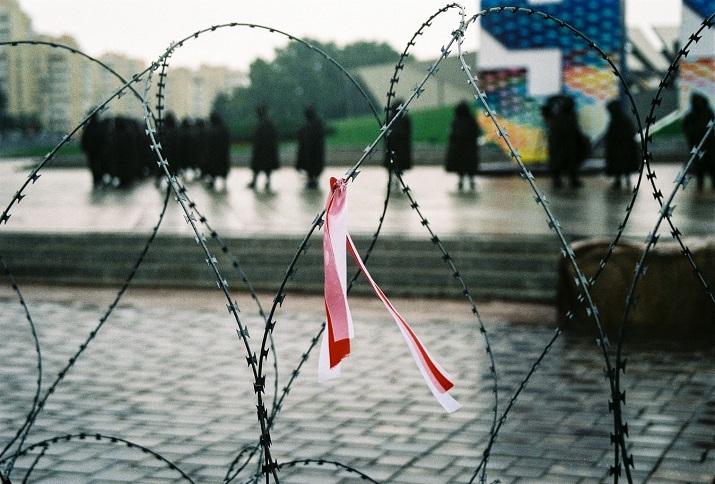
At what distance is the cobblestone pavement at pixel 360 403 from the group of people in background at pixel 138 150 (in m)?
14.6

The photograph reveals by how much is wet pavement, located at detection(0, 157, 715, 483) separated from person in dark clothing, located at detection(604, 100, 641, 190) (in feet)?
28.1

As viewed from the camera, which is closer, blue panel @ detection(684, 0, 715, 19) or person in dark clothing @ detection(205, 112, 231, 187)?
blue panel @ detection(684, 0, 715, 19)

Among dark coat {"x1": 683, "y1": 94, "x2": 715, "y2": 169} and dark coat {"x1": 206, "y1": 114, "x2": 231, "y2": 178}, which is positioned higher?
dark coat {"x1": 683, "y1": 94, "x2": 715, "y2": 169}

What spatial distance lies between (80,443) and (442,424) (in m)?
2.00

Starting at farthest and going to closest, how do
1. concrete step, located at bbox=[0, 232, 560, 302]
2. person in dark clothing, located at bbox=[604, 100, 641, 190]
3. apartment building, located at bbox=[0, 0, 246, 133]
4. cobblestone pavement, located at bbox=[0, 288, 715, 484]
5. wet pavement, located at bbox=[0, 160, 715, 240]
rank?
apartment building, located at bbox=[0, 0, 246, 133], person in dark clothing, located at bbox=[604, 100, 641, 190], wet pavement, located at bbox=[0, 160, 715, 240], concrete step, located at bbox=[0, 232, 560, 302], cobblestone pavement, located at bbox=[0, 288, 715, 484]

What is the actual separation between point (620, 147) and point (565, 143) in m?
1.18

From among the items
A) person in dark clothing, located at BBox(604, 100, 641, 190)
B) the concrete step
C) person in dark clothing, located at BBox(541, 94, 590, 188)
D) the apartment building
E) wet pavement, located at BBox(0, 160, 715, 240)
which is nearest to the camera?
the concrete step

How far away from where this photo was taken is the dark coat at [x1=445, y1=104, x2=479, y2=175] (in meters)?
22.2

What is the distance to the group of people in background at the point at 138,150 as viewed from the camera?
24.8 metres

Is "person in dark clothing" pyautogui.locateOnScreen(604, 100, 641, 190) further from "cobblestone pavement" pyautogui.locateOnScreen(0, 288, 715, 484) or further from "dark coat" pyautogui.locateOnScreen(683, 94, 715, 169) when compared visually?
"cobblestone pavement" pyautogui.locateOnScreen(0, 288, 715, 484)

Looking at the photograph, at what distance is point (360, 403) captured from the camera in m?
7.03

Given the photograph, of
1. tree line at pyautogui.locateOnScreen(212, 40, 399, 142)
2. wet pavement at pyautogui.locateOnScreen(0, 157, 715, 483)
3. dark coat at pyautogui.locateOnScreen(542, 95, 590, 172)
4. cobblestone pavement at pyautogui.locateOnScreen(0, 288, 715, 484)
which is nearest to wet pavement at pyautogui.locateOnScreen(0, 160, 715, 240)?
dark coat at pyautogui.locateOnScreen(542, 95, 590, 172)

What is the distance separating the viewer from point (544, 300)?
11078 millimetres

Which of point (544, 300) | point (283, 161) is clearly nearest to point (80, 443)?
point (544, 300)
